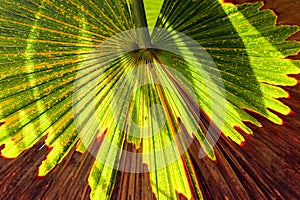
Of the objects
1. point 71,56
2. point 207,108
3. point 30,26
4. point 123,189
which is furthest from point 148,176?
point 30,26

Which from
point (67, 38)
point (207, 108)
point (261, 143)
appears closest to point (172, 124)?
point (207, 108)

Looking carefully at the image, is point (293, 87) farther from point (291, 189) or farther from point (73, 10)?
point (73, 10)

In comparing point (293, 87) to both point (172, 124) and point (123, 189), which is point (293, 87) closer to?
point (172, 124)

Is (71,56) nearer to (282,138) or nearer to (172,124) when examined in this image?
(172,124)

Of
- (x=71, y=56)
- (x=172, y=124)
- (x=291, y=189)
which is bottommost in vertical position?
(x=291, y=189)

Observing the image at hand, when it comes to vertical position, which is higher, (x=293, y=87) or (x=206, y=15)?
(x=206, y=15)

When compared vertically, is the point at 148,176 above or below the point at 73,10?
below
